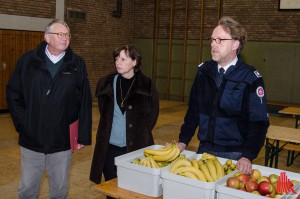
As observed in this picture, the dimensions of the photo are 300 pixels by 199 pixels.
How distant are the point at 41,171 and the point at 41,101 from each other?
1.99 ft

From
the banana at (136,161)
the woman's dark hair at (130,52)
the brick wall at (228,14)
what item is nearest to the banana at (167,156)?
the banana at (136,161)

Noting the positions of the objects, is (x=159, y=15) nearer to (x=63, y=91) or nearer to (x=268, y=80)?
(x=268, y=80)

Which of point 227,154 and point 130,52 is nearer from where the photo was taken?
point 227,154

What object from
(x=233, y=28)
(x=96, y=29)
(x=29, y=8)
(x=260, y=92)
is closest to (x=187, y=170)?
(x=260, y=92)

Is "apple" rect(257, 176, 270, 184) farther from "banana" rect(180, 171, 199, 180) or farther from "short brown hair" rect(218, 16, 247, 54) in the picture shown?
"short brown hair" rect(218, 16, 247, 54)

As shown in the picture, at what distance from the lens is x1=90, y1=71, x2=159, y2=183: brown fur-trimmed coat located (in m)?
3.30

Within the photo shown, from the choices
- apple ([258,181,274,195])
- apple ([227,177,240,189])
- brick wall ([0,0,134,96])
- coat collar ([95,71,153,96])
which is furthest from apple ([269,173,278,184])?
brick wall ([0,0,134,96])

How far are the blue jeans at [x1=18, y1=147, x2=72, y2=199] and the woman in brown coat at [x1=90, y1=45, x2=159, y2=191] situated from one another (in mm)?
274

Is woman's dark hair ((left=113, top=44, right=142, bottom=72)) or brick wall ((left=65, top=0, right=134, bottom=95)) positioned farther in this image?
brick wall ((left=65, top=0, right=134, bottom=95))

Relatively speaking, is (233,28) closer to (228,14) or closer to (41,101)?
(41,101)

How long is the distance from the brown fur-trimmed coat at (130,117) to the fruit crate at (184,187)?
48.4 inches

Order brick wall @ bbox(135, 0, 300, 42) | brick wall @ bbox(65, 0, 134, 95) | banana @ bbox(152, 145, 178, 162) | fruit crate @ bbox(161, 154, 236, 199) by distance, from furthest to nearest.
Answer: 1. brick wall @ bbox(65, 0, 134, 95)
2. brick wall @ bbox(135, 0, 300, 42)
3. banana @ bbox(152, 145, 178, 162)
4. fruit crate @ bbox(161, 154, 236, 199)

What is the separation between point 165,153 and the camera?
7.95 feet

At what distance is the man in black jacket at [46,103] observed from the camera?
3041mm
